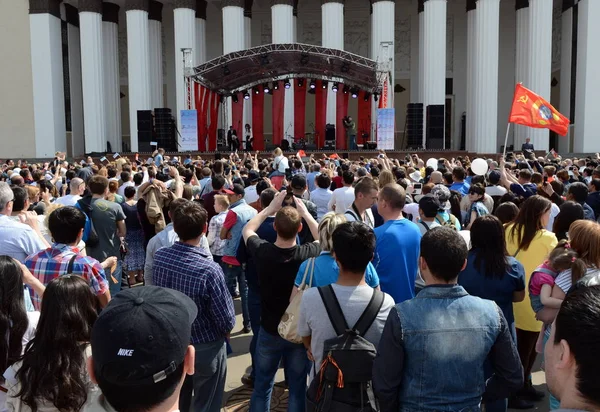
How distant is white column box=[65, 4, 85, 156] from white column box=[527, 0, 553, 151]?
25.6 metres

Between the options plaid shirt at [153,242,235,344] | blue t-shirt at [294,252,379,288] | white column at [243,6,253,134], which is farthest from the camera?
white column at [243,6,253,134]

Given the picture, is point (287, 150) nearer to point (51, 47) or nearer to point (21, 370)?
point (51, 47)

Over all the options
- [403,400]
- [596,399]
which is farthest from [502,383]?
[596,399]

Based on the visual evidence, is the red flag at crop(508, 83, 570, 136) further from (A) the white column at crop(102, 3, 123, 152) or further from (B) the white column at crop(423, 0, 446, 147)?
(A) the white column at crop(102, 3, 123, 152)

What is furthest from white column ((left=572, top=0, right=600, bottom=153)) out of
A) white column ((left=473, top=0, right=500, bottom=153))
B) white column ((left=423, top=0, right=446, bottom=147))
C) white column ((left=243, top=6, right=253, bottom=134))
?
white column ((left=243, top=6, right=253, bottom=134))

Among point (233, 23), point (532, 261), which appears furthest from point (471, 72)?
point (532, 261)

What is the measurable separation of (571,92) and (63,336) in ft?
102

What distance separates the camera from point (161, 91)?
3212 centimetres

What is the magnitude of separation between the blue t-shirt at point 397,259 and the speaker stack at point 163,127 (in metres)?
23.7

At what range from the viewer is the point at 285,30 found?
28984 millimetres

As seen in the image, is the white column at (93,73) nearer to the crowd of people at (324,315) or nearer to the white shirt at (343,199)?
the white shirt at (343,199)

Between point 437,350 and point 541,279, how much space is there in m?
1.58

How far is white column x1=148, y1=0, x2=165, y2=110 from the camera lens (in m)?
31.5

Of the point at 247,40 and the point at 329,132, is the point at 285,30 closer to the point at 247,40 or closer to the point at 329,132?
the point at 247,40
